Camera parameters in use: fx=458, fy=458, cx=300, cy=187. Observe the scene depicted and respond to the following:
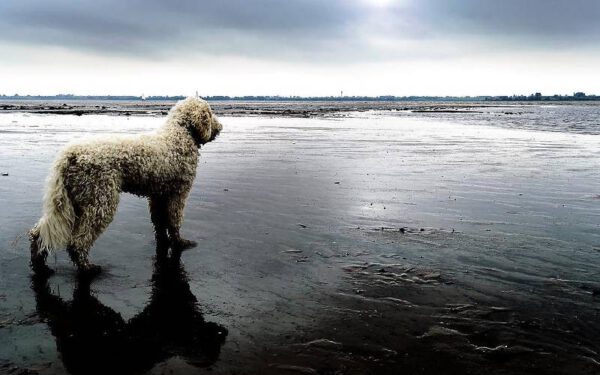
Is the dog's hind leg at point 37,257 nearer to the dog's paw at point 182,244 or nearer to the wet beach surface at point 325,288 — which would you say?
the wet beach surface at point 325,288

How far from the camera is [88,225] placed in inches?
235

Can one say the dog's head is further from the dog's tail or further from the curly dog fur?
the dog's tail

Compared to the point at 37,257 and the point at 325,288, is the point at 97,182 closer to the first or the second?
the point at 37,257

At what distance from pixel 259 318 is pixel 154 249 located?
9.90 feet

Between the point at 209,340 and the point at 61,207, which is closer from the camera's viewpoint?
the point at 209,340

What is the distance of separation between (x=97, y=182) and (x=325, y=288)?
3.23 metres

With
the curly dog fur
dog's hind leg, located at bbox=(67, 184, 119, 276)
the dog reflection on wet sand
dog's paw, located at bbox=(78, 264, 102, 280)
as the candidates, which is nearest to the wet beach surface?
the dog reflection on wet sand

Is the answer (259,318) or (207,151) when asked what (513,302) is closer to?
(259,318)

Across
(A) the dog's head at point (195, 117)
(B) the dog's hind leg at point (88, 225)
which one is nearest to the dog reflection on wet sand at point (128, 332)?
(B) the dog's hind leg at point (88, 225)

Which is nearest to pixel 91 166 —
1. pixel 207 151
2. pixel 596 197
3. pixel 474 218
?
pixel 474 218

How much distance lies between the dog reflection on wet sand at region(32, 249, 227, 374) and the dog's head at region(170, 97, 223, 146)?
2637 mm

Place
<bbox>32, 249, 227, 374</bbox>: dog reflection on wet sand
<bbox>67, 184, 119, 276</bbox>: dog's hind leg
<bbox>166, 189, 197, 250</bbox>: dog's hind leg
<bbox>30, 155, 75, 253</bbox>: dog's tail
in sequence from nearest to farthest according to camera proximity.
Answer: <bbox>32, 249, 227, 374</bbox>: dog reflection on wet sand → <bbox>30, 155, 75, 253</bbox>: dog's tail → <bbox>67, 184, 119, 276</bbox>: dog's hind leg → <bbox>166, 189, 197, 250</bbox>: dog's hind leg

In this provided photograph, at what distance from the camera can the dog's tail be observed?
5.80 metres

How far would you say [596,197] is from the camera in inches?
421
